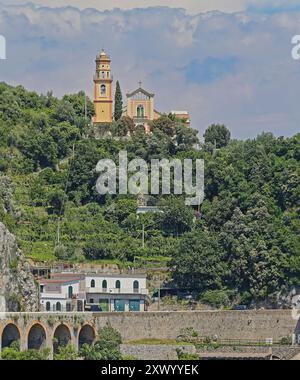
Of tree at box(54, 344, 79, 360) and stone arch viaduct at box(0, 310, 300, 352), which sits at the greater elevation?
stone arch viaduct at box(0, 310, 300, 352)

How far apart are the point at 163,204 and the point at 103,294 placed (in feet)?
18.4

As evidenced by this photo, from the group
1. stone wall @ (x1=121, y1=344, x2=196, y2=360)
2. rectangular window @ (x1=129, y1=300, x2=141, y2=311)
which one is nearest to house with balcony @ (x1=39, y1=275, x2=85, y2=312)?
rectangular window @ (x1=129, y1=300, x2=141, y2=311)

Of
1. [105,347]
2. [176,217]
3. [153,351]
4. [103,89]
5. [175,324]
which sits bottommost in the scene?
[153,351]

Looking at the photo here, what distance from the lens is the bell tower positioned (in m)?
57.9

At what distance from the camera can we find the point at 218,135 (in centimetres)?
5747

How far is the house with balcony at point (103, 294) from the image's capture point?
1822 inches

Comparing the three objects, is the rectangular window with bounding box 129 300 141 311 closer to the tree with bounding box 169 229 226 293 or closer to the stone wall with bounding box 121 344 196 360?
the tree with bounding box 169 229 226 293

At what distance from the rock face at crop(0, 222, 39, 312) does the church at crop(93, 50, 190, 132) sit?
14.2m

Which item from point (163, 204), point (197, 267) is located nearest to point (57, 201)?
point (163, 204)

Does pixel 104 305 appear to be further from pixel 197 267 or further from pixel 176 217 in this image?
pixel 176 217

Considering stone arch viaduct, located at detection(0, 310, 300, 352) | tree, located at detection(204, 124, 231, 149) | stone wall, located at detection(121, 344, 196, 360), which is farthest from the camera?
tree, located at detection(204, 124, 231, 149)

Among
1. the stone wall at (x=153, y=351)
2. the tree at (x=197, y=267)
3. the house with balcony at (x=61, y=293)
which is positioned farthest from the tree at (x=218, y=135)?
the stone wall at (x=153, y=351)

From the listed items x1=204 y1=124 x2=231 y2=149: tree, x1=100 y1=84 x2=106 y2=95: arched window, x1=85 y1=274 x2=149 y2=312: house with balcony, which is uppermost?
x1=100 y1=84 x2=106 y2=95: arched window
